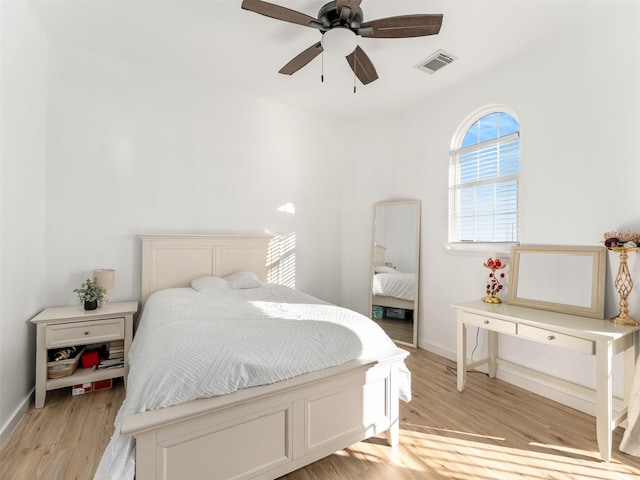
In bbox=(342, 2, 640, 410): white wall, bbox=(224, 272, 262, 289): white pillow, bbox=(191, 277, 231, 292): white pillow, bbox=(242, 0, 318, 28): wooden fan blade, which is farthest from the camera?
bbox=(224, 272, 262, 289): white pillow

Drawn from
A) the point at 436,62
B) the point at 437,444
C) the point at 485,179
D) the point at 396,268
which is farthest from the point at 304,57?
the point at 437,444

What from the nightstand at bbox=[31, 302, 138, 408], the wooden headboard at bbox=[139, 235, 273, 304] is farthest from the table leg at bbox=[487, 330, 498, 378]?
the nightstand at bbox=[31, 302, 138, 408]

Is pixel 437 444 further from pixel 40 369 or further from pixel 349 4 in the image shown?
pixel 40 369

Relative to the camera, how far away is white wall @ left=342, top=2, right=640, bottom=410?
86.9 inches

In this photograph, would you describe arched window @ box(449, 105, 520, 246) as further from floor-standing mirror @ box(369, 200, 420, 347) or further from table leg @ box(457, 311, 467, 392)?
table leg @ box(457, 311, 467, 392)

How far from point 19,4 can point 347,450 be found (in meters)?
3.65

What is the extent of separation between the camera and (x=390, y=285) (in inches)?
156

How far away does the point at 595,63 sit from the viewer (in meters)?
2.34

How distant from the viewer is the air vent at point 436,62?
9.18ft

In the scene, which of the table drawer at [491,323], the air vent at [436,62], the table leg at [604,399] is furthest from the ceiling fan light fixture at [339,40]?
the table leg at [604,399]

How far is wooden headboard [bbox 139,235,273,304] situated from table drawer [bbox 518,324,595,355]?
263 centimetres

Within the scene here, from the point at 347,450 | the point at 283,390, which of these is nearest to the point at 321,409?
the point at 283,390

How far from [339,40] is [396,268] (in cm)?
264

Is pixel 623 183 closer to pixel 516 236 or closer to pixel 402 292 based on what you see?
pixel 516 236
